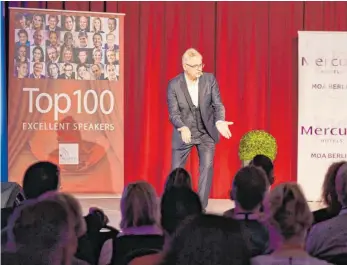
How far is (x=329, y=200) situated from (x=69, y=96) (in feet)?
12.7

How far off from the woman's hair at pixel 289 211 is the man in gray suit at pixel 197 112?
2.84 meters

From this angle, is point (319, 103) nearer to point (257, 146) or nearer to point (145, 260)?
point (257, 146)

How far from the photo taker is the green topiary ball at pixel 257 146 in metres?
6.10

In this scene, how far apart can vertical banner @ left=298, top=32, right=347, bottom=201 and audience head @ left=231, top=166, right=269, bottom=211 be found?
13.9ft

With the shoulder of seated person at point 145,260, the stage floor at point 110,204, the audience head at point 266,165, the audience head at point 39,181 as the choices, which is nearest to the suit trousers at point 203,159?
the stage floor at point 110,204

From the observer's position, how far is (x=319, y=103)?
6328 mm

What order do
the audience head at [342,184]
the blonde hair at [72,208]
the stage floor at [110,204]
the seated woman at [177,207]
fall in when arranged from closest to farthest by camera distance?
1. the blonde hair at [72,208]
2. the seated woman at [177,207]
3. the audience head at [342,184]
4. the stage floor at [110,204]

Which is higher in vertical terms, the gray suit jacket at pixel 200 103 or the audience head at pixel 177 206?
the gray suit jacket at pixel 200 103

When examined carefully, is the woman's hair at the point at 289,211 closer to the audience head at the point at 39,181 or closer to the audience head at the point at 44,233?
the audience head at the point at 44,233

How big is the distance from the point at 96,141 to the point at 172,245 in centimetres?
463

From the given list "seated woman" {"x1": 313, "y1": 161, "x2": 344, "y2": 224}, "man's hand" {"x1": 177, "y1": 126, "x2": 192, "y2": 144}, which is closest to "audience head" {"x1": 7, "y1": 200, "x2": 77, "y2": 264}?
"seated woman" {"x1": 313, "y1": 161, "x2": 344, "y2": 224}

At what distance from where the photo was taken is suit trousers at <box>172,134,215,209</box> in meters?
4.70

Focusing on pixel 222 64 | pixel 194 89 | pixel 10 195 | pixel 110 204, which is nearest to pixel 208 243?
pixel 10 195

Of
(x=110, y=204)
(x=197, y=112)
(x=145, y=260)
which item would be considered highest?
(x=197, y=112)
